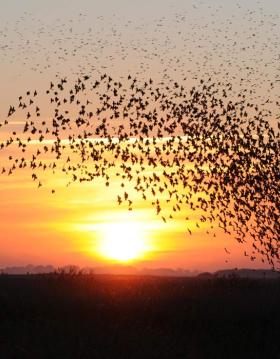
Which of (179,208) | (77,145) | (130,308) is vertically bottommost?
(130,308)

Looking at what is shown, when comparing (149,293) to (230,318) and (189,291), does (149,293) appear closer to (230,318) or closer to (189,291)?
(189,291)

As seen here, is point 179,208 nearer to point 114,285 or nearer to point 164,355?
point 114,285

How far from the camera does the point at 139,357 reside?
53.7 ft

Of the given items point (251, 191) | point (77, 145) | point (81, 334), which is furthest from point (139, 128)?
point (81, 334)

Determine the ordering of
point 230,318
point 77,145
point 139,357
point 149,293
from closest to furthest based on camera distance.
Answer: point 139,357 < point 230,318 < point 149,293 < point 77,145

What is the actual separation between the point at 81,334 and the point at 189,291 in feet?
27.8

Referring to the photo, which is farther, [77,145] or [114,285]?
[77,145]

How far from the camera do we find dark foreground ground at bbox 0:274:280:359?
1708 centimetres

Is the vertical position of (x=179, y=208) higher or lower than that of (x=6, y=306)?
higher

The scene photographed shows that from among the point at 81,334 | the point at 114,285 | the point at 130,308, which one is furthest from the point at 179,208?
the point at 81,334

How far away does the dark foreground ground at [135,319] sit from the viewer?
17.1 metres

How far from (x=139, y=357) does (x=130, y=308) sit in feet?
19.9

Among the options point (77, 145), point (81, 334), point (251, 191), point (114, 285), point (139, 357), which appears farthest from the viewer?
point (251, 191)

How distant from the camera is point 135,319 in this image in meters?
21.5
